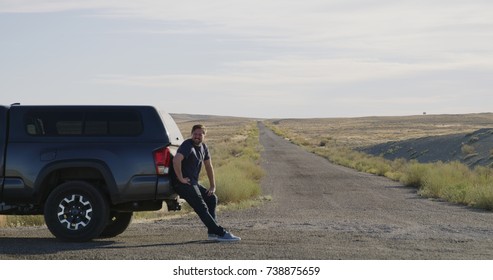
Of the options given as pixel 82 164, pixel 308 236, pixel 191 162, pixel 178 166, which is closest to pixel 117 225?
pixel 82 164

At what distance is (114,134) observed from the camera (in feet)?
40.8

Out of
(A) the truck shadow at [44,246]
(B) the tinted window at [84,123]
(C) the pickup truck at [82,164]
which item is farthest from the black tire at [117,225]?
(B) the tinted window at [84,123]

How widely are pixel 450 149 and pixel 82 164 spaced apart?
48868 millimetres

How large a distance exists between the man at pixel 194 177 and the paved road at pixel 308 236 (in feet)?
0.97

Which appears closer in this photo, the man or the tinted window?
Result: the man

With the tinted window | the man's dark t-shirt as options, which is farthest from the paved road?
the tinted window

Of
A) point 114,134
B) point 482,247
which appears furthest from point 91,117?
point 482,247

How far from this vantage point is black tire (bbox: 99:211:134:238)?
13555mm

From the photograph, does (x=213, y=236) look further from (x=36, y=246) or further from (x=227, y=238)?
(x=36, y=246)

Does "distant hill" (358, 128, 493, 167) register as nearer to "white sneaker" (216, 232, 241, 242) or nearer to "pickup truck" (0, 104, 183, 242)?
"white sneaker" (216, 232, 241, 242)

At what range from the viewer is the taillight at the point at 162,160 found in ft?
39.8

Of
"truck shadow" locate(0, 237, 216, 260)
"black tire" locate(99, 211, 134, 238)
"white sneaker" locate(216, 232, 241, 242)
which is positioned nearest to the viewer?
"truck shadow" locate(0, 237, 216, 260)

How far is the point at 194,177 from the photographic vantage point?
12.4m

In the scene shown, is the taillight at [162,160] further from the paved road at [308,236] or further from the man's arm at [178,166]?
the paved road at [308,236]
